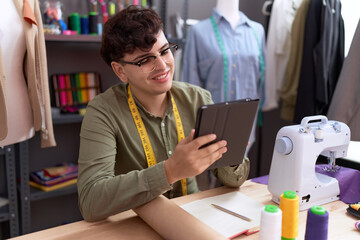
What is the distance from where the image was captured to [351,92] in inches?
90.9

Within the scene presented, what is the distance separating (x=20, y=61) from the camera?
188cm

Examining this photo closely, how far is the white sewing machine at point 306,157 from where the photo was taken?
4.29 feet

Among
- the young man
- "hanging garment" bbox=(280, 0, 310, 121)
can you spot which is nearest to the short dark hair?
the young man

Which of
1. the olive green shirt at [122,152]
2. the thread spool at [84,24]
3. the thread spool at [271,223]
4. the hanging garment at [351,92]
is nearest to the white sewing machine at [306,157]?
the olive green shirt at [122,152]

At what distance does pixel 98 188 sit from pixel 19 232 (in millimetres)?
1636

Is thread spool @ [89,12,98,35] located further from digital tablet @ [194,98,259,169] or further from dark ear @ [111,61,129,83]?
digital tablet @ [194,98,259,169]

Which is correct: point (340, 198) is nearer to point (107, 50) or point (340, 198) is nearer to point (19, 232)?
point (107, 50)

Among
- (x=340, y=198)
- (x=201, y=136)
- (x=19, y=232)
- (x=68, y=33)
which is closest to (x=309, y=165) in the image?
(x=340, y=198)

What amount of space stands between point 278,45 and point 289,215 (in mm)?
2212

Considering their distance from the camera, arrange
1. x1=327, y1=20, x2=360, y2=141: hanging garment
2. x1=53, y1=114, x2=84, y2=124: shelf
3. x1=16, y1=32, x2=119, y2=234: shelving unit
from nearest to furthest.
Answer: x1=327, y1=20, x2=360, y2=141: hanging garment, x1=53, y1=114, x2=84, y2=124: shelf, x1=16, y1=32, x2=119, y2=234: shelving unit

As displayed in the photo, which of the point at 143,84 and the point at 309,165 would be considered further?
the point at 143,84

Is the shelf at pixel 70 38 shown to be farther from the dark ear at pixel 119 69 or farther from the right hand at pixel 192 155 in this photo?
the right hand at pixel 192 155

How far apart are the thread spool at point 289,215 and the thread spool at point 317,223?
0.15 feet

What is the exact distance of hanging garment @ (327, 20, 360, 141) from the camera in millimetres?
2260
